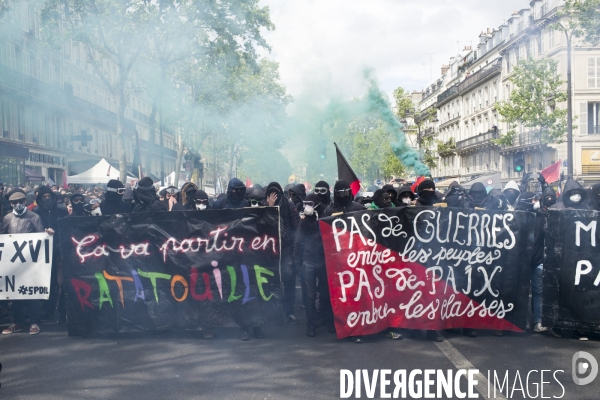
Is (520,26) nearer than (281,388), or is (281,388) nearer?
(281,388)

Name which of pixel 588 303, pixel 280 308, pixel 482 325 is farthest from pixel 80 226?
pixel 588 303

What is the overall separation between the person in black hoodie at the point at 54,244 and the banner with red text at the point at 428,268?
327 centimetres

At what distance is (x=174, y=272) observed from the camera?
24.0 feet

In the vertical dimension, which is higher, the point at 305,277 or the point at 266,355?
the point at 305,277

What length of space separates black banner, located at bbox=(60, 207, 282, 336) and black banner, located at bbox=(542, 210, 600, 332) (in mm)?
2811

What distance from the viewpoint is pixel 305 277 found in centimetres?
738

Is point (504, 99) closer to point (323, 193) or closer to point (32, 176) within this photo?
point (32, 176)

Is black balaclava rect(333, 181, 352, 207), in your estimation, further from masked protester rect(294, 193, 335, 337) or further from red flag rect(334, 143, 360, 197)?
red flag rect(334, 143, 360, 197)

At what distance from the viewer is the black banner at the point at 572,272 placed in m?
6.77

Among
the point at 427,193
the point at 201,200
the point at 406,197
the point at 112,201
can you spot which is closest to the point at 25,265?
the point at 112,201

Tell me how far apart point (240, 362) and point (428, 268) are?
7.19 feet

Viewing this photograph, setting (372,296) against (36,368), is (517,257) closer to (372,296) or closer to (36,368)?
(372,296)

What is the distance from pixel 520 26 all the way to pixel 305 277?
52.0 meters

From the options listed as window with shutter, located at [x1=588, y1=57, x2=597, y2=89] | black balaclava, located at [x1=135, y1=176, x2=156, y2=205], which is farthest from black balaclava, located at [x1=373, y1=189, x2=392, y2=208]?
window with shutter, located at [x1=588, y1=57, x2=597, y2=89]
